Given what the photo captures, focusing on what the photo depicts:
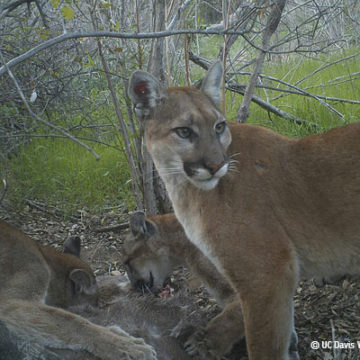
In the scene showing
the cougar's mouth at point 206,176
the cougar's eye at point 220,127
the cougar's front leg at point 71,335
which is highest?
the cougar's eye at point 220,127

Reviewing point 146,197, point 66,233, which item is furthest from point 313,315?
point 66,233

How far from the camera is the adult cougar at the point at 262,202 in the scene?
3.41 metres

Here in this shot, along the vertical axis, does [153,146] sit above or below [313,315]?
above

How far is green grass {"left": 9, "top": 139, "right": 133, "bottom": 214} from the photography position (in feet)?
21.9

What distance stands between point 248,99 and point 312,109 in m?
1.79

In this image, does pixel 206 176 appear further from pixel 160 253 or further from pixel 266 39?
pixel 266 39

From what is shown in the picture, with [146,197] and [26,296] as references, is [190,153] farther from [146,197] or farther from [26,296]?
[146,197]

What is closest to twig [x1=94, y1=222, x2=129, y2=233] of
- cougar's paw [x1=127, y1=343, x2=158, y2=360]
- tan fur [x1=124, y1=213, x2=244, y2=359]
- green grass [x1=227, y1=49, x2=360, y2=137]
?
tan fur [x1=124, y1=213, x2=244, y2=359]

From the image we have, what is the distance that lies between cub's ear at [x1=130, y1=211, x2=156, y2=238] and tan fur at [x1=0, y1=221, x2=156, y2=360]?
0.75 meters

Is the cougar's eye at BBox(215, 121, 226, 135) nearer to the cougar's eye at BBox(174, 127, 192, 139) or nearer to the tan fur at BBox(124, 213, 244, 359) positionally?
the cougar's eye at BBox(174, 127, 192, 139)

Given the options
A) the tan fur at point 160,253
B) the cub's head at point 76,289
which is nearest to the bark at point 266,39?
the tan fur at point 160,253

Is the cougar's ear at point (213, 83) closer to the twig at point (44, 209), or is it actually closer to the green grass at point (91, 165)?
the green grass at point (91, 165)

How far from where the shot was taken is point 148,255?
497cm

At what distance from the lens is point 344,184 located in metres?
3.52
